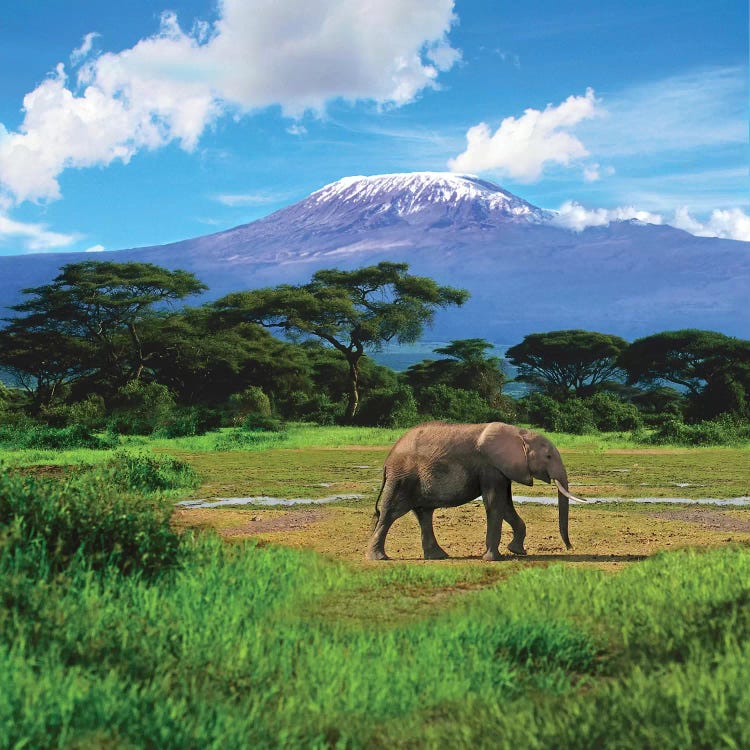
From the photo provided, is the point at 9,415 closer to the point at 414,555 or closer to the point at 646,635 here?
the point at 414,555

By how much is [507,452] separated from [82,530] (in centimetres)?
491

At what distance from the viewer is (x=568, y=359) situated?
6231 cm

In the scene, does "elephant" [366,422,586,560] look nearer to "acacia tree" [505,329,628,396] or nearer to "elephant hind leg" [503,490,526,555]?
"elephant hind leg" [503,490,526,555]

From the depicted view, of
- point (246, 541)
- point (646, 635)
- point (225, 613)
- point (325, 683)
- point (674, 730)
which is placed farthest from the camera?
point (246, 541)

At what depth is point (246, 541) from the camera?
30.2 feet

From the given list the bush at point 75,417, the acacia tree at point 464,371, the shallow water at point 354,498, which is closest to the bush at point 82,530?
the shallow water at point 354,498

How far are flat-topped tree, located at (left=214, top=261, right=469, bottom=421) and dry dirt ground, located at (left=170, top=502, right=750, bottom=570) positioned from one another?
33839mm

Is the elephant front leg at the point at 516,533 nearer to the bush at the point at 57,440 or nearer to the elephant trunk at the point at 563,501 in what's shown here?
the elephant trunk at the point at 563,501

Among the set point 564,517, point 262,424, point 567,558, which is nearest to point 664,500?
point 564,517

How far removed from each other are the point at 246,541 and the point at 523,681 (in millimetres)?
4241

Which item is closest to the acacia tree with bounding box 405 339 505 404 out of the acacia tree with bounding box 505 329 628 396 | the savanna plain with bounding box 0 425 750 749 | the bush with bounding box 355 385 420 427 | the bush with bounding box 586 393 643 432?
the acacia tree with bounding box 505 329 628 396

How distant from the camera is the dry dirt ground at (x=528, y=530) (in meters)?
11.3

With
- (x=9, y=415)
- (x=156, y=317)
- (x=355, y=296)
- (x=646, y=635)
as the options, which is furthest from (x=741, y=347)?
(x=646, y=635)

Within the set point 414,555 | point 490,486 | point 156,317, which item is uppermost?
point 156,317
